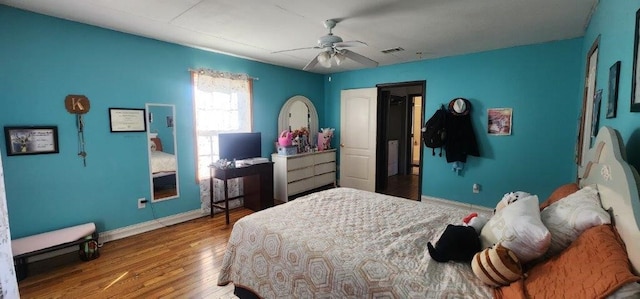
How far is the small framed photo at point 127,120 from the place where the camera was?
9.60ft

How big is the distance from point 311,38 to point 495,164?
2.95 meters

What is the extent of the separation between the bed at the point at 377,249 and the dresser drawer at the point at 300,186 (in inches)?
81.8

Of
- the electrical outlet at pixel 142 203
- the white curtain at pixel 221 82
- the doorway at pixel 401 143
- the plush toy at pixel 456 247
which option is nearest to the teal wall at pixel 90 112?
the electrical outlet at pixel 142 203

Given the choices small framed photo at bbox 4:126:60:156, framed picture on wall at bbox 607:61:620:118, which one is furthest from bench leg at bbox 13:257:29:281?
framed picture on wall at bbox 607:61:620:118

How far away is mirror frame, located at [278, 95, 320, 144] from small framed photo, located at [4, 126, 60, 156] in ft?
9.28

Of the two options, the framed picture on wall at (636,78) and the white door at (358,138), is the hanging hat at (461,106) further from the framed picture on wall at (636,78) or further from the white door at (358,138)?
the framed picture on wall at (636,78)

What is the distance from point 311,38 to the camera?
315 centimetres

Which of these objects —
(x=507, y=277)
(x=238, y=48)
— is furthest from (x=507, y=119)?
(x=238, y=48)

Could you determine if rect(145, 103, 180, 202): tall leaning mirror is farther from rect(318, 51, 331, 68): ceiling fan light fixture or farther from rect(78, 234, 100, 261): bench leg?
rect(318, 51, 331, 68): ceiling fan light fixture

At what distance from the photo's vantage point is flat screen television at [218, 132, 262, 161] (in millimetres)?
3654

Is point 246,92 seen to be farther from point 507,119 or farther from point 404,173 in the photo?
point 404,173

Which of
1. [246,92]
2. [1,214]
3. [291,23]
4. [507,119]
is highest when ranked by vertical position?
[291,23]

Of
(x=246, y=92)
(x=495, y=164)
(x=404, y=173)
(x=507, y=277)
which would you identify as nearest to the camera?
(x=507, y=277)

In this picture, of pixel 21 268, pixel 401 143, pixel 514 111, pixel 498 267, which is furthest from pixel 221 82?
pixel 401 143
